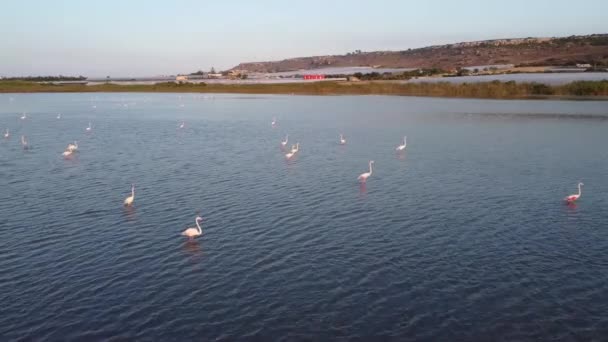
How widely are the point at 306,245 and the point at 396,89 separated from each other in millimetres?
84989

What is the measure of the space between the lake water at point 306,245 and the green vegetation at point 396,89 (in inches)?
1841

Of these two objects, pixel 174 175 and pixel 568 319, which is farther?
pixel 174 175

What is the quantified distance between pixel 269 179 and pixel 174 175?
5053mm

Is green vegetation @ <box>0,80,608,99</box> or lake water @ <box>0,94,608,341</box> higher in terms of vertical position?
green vegetation @ <box>0,80,608,99</box>

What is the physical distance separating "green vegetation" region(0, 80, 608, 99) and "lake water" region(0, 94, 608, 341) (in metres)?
46.8

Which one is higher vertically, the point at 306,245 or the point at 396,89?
the point at 396,89

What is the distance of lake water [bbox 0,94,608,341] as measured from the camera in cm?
1306

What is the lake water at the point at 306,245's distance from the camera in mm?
13062

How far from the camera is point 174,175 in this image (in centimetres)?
2952

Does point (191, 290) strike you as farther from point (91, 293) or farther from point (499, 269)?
point (499, 269)

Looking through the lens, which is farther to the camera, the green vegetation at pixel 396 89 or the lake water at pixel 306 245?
the green vegetation at pixel 396 89

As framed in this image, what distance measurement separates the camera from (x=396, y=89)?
99.9 m

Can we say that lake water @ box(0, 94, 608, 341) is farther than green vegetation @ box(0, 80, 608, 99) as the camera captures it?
No

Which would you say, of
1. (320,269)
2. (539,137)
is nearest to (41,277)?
(320,269)
